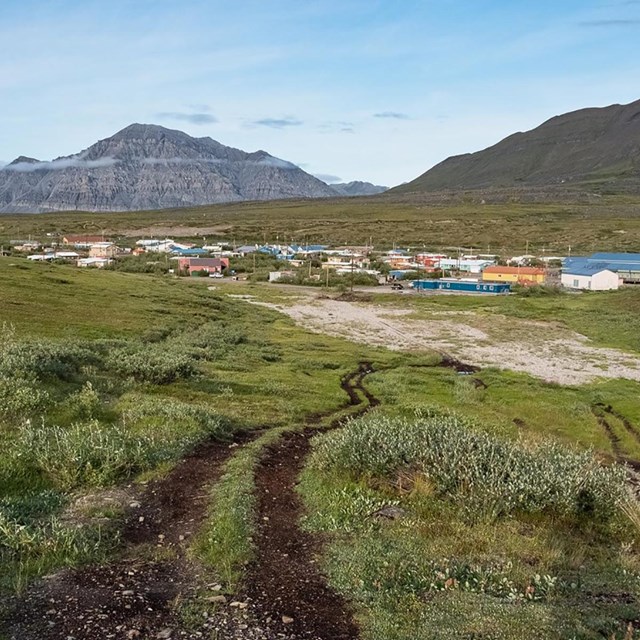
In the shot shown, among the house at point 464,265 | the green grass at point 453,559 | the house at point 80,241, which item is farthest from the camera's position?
the house at point 80,241

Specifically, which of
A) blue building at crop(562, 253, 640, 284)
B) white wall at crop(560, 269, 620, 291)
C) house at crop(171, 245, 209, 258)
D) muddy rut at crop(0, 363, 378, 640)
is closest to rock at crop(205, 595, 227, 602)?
muddy rut at crop(0, 363, 378, 640)

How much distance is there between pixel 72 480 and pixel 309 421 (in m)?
13.0

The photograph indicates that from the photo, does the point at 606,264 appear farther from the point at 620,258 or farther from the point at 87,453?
the point at 87,453

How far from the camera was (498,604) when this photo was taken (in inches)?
341

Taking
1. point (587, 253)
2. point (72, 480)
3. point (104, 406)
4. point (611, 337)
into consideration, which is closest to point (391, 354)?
point (611, 337)

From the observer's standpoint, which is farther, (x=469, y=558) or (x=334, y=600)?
(x=469, y=558)

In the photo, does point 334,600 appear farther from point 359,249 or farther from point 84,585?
point 359,249

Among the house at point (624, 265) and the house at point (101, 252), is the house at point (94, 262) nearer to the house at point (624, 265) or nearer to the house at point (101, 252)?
the house at point (101, 252)

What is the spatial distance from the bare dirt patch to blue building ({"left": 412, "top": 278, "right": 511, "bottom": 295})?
2648cm

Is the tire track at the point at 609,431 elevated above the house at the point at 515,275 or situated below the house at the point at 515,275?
below

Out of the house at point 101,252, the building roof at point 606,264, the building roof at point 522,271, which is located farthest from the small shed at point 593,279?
the house at point 101,252

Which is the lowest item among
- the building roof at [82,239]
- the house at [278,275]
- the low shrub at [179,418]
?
the house at [278,275]

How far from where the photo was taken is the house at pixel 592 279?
110m

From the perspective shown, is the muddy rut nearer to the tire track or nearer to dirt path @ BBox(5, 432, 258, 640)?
dirt path @ BBox(5, 432, 258, 640)
